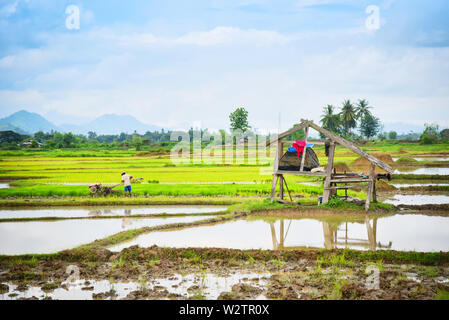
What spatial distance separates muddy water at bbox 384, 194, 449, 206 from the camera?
13852mm

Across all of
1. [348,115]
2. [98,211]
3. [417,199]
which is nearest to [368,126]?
[348,115]

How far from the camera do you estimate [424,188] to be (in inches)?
681

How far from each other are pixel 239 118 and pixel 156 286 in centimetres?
5580

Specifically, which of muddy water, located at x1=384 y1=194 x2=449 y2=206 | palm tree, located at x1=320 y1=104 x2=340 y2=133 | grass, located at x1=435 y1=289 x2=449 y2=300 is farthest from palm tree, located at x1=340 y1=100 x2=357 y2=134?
grass, located at x1=435 y1=289 x2=449 y2=300

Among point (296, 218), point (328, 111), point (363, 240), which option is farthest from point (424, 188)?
point (328, 111)

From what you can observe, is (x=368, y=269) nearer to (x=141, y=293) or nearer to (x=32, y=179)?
(x=141, y=293)

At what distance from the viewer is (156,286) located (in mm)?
5934

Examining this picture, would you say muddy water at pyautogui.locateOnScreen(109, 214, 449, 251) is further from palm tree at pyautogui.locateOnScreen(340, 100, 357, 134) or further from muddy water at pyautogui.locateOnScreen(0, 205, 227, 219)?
palm tree at pyautogui.locateOnScreen(340, 100, 357, 134)

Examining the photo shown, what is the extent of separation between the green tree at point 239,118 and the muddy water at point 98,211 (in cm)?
4800

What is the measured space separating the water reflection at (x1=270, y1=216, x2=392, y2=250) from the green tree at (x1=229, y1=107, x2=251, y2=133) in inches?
2007

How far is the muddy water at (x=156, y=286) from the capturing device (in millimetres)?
5629

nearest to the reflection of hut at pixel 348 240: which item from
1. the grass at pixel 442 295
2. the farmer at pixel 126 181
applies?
the grass at pixel 442 295

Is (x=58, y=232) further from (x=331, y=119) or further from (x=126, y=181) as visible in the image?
(x=331, y=119)
